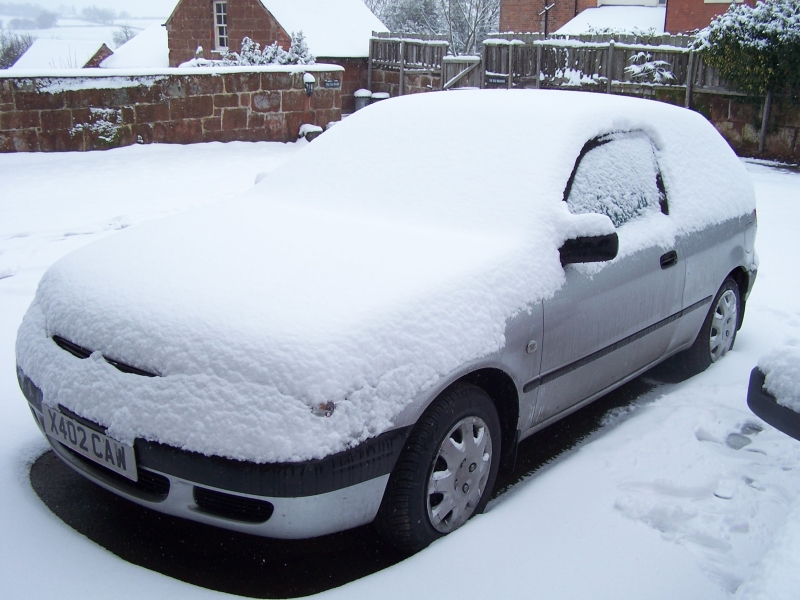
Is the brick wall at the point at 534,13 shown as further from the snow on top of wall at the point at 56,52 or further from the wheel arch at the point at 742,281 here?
the wheel arch at the point at 742,281

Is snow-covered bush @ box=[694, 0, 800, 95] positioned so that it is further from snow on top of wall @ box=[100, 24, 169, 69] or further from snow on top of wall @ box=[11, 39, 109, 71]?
snow on top of wall @ box=[11, 39, 109, 71]

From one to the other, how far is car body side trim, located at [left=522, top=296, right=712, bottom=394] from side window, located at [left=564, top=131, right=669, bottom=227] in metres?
0.52

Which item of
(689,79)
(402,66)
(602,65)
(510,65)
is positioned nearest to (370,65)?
(402,66)

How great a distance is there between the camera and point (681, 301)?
3.76 metres

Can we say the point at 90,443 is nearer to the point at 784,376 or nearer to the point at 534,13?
the point at 784,376

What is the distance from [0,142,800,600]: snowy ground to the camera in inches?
89.8

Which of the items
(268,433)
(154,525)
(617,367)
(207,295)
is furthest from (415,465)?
(617,367)

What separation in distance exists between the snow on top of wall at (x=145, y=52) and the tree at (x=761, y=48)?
22331mm

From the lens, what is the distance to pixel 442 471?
2535mm

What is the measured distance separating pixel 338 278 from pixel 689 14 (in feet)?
94.0

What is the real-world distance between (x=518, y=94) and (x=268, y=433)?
91.4 inches

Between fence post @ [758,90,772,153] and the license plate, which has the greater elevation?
fence post @ [758,90,772,153]

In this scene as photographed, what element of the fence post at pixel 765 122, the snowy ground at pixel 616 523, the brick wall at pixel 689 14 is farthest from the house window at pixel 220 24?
the snowy ground at pixel 616 523

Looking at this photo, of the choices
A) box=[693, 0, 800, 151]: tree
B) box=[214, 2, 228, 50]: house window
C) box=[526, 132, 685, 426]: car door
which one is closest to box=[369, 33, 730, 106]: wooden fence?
box=[693, 0, 800, 151]: tree
